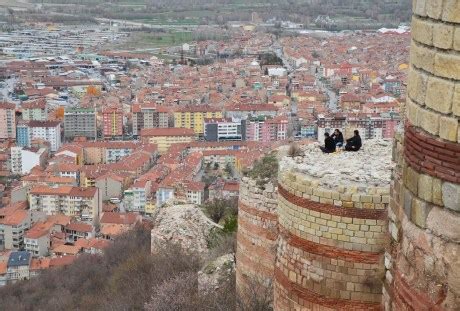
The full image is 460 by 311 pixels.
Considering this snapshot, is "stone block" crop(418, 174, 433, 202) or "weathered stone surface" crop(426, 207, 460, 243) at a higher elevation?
"stone block" crop(418, 174, 433, 202)

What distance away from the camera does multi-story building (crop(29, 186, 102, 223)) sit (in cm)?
3581

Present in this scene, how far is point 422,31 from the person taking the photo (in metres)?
2.47

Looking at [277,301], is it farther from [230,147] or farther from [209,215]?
[230,147]

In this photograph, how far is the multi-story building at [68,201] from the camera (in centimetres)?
3581

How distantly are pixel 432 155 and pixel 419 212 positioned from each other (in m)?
0.21

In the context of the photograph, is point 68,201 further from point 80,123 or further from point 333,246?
point 333,246

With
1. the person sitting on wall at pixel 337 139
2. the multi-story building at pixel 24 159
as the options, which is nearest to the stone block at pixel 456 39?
the person sitting on wall at pixel 337 139

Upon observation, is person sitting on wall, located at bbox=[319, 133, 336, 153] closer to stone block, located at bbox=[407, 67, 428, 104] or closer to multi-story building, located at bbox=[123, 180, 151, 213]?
stone block, located at bbox=[407, 67, 428, 104]

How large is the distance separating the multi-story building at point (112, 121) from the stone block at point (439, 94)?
4862 centimetres

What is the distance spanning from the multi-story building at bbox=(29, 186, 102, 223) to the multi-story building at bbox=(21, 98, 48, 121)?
16143 mm

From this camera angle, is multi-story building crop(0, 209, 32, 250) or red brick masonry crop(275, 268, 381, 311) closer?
red brick masonry crop(275, 268, 381, 311)

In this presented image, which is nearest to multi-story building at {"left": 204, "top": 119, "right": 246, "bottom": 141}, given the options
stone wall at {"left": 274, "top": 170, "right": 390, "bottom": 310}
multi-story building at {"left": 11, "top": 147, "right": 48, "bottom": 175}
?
multi-story building at {"left": 11, "top": 147, "right": 48, "bottom": 175}

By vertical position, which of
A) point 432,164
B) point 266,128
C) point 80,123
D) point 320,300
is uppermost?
point 432,164

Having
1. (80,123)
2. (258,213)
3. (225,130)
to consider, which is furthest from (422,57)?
(80,123)
